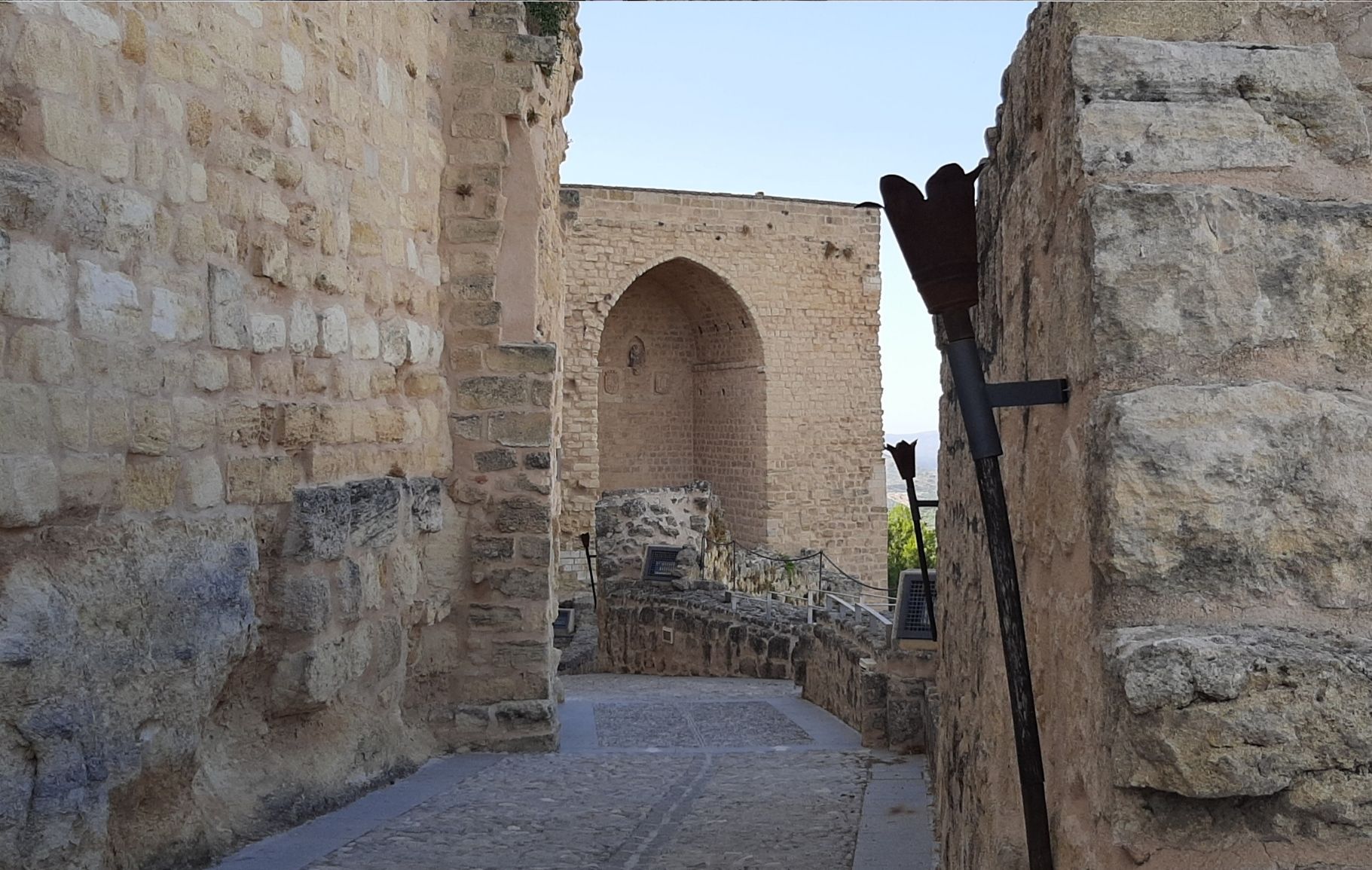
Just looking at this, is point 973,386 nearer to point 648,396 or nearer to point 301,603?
point 301,603

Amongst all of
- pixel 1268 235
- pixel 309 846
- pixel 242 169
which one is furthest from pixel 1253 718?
pixel 242 169

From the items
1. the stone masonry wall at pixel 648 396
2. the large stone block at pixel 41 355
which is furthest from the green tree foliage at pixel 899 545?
the large stone block at pixel 41 355

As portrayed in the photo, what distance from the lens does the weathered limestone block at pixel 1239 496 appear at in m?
1.58

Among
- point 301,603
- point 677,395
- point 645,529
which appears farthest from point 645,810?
point 677,395

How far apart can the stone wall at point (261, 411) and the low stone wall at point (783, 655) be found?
1700mm

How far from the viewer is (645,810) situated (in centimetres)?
491

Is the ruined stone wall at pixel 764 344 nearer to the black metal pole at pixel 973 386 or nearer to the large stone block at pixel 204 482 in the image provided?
the large stone block at pixel 204 482

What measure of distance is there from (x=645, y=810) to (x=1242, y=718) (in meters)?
3.69

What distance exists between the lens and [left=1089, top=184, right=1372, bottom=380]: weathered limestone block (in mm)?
1640

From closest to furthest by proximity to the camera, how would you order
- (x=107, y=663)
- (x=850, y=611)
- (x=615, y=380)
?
(x=107, y=663) < (x=850, y=611) < (x=615, y=380)

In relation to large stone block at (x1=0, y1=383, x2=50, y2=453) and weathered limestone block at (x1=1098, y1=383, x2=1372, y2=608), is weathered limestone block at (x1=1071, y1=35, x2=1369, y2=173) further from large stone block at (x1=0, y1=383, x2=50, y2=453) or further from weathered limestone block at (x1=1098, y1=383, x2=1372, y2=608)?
large stone block at (x1=0, y1=383, x2=50, y2=453)

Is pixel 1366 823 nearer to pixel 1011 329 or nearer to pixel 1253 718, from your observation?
pixel 1253 718

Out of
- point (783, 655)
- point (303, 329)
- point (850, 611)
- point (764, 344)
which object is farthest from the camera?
point (764, 344)

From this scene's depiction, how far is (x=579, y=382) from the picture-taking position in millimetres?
20938
